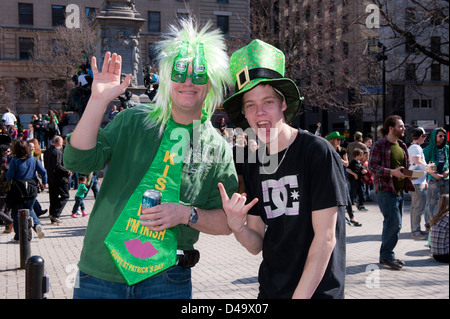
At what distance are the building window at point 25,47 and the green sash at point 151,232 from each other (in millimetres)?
44420

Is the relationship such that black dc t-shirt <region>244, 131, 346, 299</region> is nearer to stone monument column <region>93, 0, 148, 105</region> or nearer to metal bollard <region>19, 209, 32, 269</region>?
metal bollard <region>19, 209, 32, 269</region>

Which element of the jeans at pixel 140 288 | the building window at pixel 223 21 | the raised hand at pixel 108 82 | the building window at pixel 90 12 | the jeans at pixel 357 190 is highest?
the building window at pixel 223 21

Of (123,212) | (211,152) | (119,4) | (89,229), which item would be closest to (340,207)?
(211,152)

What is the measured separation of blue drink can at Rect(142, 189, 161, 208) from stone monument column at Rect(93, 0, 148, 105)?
14.9 m

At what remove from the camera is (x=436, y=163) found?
9.55m

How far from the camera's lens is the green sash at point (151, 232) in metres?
2.56

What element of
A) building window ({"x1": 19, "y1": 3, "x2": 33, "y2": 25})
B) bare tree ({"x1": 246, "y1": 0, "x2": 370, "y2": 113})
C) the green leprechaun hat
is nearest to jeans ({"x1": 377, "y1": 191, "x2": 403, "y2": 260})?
the green leprechaun hat

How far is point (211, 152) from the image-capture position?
2.88 meters

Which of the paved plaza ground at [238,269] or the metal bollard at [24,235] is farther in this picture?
the metal bollard at [24,235]

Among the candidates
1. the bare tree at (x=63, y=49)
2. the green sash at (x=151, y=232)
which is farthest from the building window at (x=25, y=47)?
→ the green sash at (x=151, y=232)

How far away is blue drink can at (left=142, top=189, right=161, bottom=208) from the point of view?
8.30 feet

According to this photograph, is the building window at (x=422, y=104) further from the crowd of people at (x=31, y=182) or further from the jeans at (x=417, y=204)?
the jeans at (x=417, y=204)

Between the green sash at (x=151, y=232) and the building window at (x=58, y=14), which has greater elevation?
the building window at (x=58, y=14)

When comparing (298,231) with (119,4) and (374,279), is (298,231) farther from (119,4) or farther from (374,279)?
(119,4)
